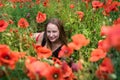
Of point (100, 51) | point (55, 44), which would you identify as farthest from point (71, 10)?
point (100, 51)

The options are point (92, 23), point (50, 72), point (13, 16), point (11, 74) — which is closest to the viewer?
point (50, 72)

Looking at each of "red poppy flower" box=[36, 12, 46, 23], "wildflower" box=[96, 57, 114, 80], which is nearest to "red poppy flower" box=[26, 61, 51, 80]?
"wildflower" box=[96, 57, 114, 80]

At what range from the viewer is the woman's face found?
4.99 m

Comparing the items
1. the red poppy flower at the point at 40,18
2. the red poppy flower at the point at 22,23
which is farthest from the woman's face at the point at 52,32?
the red poppy flower at the point at 40,18

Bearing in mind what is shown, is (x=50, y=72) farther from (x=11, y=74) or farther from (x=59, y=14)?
(x=59, y=14)

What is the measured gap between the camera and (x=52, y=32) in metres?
5.05

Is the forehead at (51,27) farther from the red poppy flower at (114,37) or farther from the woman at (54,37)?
the red poppy flower at (114,37)

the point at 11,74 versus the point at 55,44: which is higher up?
the point at 11,74

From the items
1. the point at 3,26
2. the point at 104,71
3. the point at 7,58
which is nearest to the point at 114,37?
the point at 104,71

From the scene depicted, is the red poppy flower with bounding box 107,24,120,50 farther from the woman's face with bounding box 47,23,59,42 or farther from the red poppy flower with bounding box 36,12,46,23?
the red poppy flower with bounding box 36,12,46,23

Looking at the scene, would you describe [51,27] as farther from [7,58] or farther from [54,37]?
[7,58]

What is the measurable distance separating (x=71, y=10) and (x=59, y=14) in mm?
236

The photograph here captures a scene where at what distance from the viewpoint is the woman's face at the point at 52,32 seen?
197 inches

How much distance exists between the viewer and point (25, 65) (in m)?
2.28
